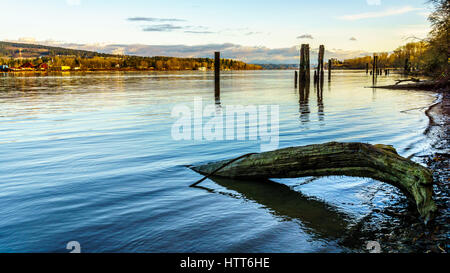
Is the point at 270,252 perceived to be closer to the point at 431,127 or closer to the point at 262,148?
the point at 262,148

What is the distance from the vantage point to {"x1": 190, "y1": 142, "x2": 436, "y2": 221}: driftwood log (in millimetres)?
4602

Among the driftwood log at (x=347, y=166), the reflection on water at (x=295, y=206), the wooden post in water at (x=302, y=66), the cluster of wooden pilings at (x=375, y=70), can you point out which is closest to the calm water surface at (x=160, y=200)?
the reflection on water at (x=295, y=206)

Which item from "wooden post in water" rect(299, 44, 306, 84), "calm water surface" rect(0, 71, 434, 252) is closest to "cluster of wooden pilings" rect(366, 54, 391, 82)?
"wooden post in water" rect(299, 44, 306, 84)

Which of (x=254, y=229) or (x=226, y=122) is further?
(x=226, y=122)

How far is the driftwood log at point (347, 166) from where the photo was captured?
15.1 feet

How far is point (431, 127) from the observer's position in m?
13.1

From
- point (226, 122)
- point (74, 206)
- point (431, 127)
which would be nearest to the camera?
point (74, 206)

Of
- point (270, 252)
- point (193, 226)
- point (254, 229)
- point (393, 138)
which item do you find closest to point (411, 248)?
point (270, 252)

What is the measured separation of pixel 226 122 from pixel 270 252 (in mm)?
11928

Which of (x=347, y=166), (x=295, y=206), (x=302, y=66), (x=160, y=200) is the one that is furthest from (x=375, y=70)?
(x=160, y=200)

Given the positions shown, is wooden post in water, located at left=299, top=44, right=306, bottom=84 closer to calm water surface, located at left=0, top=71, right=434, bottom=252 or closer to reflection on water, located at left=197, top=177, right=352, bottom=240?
calm water surface, located at left=0, top=71, right=434, bottom=252

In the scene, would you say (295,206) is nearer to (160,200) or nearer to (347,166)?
(347,166)

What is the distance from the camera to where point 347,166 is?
5.43m
